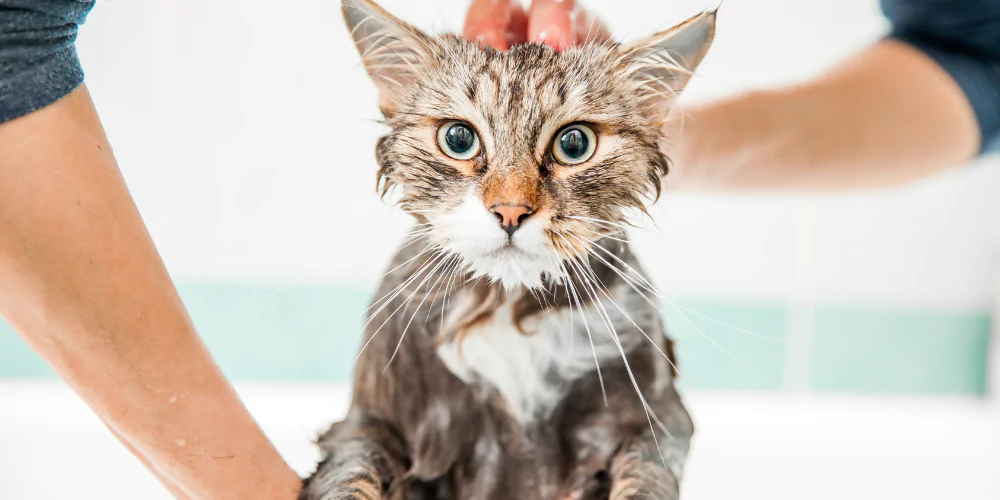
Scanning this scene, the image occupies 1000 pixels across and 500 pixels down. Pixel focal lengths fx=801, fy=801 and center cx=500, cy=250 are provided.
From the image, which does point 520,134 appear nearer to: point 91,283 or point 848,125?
point 91,283

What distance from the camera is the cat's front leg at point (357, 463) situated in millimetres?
727

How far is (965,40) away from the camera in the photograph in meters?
1.42

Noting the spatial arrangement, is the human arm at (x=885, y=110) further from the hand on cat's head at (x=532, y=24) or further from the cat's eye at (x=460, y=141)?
the cat's eye at (x=460, y=141)

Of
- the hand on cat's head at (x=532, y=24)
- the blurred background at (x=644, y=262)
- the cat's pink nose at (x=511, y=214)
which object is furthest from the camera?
the blurred background at (x=644, y=262)

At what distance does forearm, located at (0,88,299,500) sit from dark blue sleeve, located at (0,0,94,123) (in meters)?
0.01

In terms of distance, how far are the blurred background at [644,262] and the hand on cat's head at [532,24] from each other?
0.04 m

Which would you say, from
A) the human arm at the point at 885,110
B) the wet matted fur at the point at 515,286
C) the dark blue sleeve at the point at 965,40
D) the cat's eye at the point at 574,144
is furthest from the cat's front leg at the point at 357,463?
the dark blue sleeve at the point at 965,40

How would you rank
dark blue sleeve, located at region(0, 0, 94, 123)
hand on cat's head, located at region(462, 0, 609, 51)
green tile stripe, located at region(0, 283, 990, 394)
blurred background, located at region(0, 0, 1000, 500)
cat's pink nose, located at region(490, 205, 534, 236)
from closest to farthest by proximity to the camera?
dark blue sleeve, located at region(0, 0, 94, 123), cat's pink nose, located at region(490, 205, 534, 236), hand on cat's head, located at region(462, 0, 609, 51), blurred background, located at region(0, 0, 1000, 500), green tile stripe, located at region(0, 283, 990, 394)

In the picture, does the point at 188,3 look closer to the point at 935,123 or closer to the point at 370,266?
the point at 370,266

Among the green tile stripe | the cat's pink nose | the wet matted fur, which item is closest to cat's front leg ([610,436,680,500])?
the wet matted fur

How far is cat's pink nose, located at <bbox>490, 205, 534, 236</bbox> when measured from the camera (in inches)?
24.8

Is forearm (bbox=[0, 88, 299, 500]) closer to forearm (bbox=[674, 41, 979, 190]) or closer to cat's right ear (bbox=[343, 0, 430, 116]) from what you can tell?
cat's right ear (bbox=[343, 0, 430, 116])

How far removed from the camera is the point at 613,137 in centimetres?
72

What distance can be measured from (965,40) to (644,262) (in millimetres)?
852
